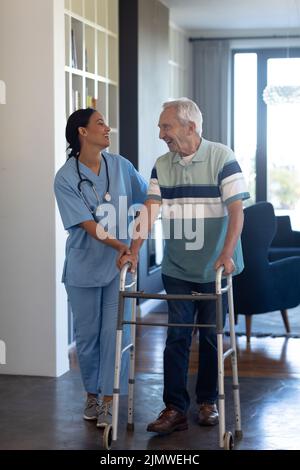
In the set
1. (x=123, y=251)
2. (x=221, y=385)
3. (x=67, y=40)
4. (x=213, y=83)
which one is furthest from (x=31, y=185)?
(x=213, y=83)

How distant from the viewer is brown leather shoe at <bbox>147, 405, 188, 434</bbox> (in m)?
3.81

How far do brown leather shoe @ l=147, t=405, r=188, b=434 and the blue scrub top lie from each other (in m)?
0.65

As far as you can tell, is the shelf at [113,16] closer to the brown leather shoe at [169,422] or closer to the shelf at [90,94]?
the shelf at [90,94]

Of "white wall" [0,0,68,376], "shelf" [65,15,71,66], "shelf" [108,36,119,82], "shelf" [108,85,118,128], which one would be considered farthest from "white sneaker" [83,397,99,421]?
"shelf" [108,36,119,82]

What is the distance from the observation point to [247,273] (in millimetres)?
5879

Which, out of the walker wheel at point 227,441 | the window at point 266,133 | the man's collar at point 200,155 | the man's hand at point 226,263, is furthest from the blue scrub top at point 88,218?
the window at point 266,133

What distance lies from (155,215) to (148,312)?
3651mm

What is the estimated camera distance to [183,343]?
3.87 meters

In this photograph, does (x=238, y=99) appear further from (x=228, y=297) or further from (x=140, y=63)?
(x=228, y=297)

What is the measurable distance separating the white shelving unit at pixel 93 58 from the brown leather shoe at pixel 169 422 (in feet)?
7.61

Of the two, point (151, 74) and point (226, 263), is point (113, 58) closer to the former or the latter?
point (151, 74)

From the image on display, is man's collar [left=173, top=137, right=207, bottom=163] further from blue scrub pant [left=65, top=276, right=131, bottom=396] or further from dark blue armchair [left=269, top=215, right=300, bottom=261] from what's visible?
dark blue armchair [left=269, top=215, right=300, bottom=261]

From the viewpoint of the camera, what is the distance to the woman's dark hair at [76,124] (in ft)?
13.0
